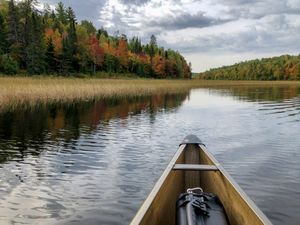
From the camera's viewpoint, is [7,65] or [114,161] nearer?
[114,161]

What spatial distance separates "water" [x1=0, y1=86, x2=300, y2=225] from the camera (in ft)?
22.0

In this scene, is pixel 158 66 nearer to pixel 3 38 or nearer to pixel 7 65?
pixel 3 38

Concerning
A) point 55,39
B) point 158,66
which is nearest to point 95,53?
point 55,39

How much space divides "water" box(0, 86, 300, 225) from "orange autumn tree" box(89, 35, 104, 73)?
62688 mm

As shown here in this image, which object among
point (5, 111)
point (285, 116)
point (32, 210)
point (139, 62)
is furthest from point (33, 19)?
point (32, 210)

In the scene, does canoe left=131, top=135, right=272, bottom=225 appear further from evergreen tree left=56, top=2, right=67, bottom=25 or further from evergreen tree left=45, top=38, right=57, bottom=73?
evergreen tree left=56, top=2, right=67, bottom=25

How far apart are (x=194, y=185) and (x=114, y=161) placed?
408cm

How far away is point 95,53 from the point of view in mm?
82500

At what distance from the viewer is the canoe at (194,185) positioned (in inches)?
161

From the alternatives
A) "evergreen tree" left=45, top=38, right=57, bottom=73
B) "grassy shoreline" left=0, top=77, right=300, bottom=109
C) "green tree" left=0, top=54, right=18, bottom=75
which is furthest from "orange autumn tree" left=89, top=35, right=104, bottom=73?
"grassy shoreline" left=0, top=77, right=300, bottom=109

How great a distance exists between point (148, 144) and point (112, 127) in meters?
4.35

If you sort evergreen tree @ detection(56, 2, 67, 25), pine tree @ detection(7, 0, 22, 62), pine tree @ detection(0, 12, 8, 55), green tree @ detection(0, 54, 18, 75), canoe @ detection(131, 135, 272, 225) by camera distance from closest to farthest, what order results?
canoe @ detection(131, 135, 272, 225) < green tree @ detection(0, 54, 18, 75) < pine tree @ detection(7, 0, 22, 62) < pine tree @ detection(0, 12, 8, 55) < evergreen tree @ detection(56, 2, 67, 25)

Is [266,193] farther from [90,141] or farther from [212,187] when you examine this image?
[90,141]

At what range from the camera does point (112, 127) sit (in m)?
17.0
